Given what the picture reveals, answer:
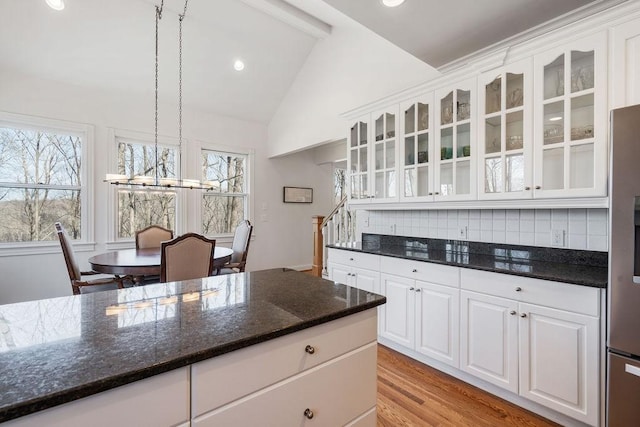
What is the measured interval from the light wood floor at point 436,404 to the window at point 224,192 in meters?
3.86

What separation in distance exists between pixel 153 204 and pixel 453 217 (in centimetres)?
416

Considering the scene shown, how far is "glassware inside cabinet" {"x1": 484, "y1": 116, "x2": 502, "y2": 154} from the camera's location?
2.32m

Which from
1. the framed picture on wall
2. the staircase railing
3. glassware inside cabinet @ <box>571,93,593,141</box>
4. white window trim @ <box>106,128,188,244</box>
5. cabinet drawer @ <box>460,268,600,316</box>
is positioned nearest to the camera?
cabinet drawer @ <box>460,268,600,316</box>

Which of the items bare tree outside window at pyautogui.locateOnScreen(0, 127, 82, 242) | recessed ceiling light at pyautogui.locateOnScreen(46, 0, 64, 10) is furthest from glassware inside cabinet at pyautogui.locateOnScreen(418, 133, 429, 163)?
bare tree outside window at pyautogui.locateOnScreen(0, 127, 82, 242)

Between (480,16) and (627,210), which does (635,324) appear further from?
(480,16)

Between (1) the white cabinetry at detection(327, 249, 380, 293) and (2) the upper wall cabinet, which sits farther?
(1) the white cabinetry at detection(327, 249, 380, 293)

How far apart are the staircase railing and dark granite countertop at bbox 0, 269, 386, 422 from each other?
2906 mm

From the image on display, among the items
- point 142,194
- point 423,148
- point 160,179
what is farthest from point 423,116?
point 142,194

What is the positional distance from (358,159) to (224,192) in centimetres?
290

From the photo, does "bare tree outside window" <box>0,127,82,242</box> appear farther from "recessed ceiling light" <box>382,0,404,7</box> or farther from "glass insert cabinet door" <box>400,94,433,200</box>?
"recessed ceiling light" <box>382,0,404,7</box>

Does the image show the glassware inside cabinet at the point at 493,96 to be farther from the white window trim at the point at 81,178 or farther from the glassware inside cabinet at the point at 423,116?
the white window trim at the point at 81,178

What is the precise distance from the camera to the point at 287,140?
5.43 m

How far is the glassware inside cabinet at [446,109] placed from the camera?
2623 millimetres

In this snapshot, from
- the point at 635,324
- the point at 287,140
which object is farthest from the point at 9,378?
the point at 287,140
